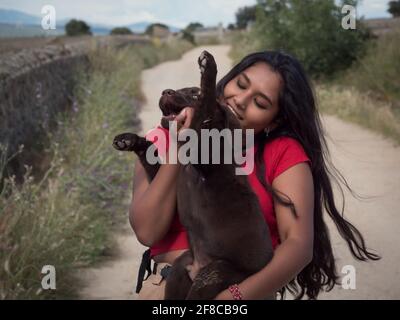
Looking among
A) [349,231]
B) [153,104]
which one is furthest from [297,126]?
[153,104]

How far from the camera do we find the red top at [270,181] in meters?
2.16

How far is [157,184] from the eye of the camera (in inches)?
82.1

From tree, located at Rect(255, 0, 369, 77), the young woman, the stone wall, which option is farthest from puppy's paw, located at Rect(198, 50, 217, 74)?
tree, located at Rect(255, 0, 369, 77)

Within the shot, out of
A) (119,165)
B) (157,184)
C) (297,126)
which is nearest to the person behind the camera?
(157,184)

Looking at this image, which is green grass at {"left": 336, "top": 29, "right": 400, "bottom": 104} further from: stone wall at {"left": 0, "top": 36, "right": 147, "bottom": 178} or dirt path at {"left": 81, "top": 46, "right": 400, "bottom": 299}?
stone wall at {"left": 0, "top": 36, "right": 147, "bottom": 178}

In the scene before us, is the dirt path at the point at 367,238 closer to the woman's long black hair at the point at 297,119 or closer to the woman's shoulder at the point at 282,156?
the woman's long black hair at the point at 297,119

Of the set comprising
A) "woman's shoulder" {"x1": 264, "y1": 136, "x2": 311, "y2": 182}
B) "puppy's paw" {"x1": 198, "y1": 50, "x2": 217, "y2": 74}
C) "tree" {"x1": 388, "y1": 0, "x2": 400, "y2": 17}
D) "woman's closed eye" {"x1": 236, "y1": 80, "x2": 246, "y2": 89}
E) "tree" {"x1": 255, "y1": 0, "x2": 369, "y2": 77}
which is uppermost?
"tree" {"x1": 388, "y1": 0, "x2": 400, "y2": 17}

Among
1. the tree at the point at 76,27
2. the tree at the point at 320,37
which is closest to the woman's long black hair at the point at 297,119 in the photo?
the tree at the point at 320,37

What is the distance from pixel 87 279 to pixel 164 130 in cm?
277

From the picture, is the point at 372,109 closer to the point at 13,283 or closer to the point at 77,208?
the point at 77,208

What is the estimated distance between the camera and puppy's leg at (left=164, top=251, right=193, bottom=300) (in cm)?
210

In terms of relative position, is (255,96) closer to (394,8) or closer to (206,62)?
(206,62)

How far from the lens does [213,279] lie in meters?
2.00

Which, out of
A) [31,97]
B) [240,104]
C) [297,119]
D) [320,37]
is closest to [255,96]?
[240,104]
